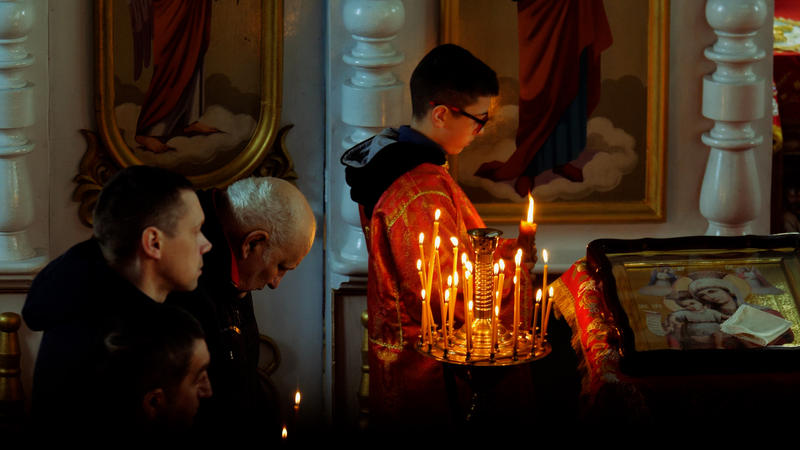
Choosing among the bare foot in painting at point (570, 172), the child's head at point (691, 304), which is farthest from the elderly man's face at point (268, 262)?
the bare foot in painting at point (570, 172)

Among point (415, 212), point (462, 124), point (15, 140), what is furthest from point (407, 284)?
point (15, 140)

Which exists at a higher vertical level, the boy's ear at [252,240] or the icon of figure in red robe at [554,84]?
the icon of figure in red robe at [554,84]

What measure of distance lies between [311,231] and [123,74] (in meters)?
1.83

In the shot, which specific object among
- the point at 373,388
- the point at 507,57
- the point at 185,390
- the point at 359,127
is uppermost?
the point at 507,57

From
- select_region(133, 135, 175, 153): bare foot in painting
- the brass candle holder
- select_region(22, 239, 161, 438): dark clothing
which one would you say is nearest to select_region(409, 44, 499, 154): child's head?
the brass candle holder

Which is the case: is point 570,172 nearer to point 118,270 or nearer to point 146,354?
point 118,270

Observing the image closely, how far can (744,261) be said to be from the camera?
3277 millimetres

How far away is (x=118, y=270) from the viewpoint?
7.09ft

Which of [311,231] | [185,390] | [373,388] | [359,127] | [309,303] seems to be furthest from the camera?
[309,303]

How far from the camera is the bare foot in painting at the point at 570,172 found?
4.50m

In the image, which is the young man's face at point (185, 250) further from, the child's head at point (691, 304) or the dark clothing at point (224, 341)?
the child's head at point (691, 304)

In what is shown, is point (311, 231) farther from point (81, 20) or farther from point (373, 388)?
point (81, 20)

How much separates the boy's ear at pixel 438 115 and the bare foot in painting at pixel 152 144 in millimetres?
1366

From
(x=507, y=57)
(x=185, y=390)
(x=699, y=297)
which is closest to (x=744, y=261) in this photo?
(x=699, y=297)
